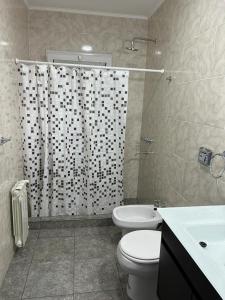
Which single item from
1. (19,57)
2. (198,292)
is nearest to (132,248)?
(198,292)

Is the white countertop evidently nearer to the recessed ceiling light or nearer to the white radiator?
the white radiator

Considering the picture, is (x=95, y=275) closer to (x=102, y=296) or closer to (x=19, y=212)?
(x=102, y=296)

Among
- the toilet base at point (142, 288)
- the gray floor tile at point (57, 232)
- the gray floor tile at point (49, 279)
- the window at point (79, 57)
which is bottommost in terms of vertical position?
the gray floor tile at point (49, 279)

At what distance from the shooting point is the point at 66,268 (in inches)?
78.3

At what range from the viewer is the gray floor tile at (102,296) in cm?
170

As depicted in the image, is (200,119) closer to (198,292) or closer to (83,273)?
(198,292)

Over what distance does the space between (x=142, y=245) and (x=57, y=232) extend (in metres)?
1.22

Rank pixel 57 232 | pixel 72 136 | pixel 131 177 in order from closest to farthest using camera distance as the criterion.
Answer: pixel 72 136, pixel 57 232, pixel 131 177

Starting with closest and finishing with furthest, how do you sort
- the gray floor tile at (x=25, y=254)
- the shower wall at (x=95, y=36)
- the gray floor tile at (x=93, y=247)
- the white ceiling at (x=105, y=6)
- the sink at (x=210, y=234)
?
1. the sink at (x=210, y=234)
2. the gray floor tile at (x=25, y=254)
3. the gray floor tile at (x=93, y=247)
4. the white ceiling at (x=105, y=6)
5. the shower wall at (x=95, y=36)

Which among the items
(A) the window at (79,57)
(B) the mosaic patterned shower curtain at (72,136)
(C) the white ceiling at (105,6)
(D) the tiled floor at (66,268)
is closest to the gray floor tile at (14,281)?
(D) the tiled floor at (66,268)

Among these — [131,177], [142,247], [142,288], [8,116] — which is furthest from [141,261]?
[131,177]

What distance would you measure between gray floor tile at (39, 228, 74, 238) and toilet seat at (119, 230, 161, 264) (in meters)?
1.01

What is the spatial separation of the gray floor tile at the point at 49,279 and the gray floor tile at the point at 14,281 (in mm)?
45

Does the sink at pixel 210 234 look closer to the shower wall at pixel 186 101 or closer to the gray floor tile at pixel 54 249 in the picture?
the shower wall at pixel 186 101
